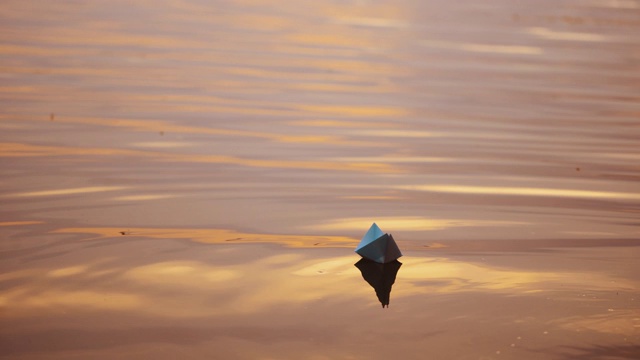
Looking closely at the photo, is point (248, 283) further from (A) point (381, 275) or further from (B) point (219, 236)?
(B) point (219, 236)

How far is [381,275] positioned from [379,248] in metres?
0.21

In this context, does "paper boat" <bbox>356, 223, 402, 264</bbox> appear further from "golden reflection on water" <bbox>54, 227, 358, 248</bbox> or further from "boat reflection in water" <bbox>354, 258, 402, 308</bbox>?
"golden reflection on water" <bbox>54, 227, 358, 248</bbox>

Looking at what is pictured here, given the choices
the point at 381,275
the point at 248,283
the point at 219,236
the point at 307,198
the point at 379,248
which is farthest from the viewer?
the point at 307,198

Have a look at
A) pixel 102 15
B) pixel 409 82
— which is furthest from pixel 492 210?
pixel 102 15

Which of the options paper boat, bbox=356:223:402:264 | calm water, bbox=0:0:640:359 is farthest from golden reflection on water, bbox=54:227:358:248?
paper boat, bbox=356:223:402:264

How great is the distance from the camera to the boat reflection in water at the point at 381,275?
16.6ft

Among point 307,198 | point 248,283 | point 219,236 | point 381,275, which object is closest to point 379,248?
point 381,275

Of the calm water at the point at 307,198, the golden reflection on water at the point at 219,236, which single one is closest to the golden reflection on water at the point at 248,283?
the calm water at the point at 307,198

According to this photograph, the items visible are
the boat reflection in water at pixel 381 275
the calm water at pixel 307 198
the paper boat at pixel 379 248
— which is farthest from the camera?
the paper boat at pixel 379 248

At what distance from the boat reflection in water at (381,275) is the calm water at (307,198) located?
49 millimetres

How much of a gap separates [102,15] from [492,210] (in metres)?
10.3

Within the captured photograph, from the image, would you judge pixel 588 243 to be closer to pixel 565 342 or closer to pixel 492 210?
pixel 492 210

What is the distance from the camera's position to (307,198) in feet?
22.1

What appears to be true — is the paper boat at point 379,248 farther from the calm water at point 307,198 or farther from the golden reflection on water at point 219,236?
the golden reflection on water at point 219,236
